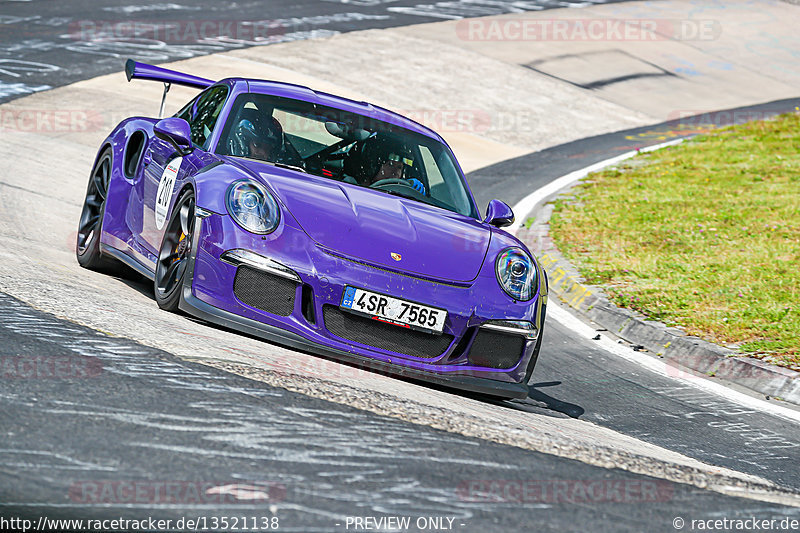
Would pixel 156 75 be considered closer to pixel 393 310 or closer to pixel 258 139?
pixel 258 139

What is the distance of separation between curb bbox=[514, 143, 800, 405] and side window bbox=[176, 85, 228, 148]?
343 centimetres

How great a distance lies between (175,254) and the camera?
17.4ft

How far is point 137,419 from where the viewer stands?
334 centimetres

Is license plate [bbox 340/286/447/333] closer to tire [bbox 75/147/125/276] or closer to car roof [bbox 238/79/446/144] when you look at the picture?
car roof [bbox 238/79/446/144]

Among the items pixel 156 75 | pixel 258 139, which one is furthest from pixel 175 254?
pixel 156 75

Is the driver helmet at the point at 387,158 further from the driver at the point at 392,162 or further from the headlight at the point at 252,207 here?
the headlight at the point at 252,207

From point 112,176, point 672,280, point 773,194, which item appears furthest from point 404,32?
point 112,176

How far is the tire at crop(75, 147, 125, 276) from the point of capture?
6.71 metres

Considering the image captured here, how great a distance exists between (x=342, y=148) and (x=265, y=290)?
5.14 ft

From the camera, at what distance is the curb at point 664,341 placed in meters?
6.49

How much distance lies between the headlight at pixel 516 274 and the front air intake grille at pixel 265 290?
1118mm

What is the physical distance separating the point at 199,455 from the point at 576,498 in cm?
120

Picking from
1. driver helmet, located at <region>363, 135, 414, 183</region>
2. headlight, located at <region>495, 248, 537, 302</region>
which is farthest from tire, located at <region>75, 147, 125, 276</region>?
headlight, located at <region>495, 248, 537, 302</region>

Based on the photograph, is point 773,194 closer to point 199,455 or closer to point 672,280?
point 672,280
